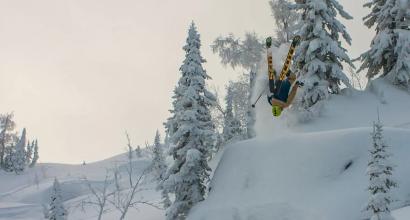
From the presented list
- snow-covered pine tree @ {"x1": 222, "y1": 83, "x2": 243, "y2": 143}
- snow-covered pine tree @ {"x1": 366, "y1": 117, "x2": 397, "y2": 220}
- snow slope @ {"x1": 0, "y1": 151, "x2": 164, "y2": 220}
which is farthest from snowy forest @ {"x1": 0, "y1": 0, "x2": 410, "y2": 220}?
snow slope @ {"x1": 0, "y1": 151, "x2": 164, "y2": 220}

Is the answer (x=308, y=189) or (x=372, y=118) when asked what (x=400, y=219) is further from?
(x=372, y=118)

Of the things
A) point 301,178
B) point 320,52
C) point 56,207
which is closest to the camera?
point 301,178

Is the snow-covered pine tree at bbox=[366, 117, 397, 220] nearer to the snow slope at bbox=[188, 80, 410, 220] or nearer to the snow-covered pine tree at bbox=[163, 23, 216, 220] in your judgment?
the snow slope at bbox=[188, 80, 410, 220]

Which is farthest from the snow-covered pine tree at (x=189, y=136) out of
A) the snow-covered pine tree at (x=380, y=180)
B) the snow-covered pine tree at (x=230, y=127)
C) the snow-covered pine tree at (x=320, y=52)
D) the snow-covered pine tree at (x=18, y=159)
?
the snow-covered pine tree at (x=18, y=159)

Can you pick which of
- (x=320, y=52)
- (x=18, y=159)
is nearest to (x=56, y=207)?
(x=320, y=52)

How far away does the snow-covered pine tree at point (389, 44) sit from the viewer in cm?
2329

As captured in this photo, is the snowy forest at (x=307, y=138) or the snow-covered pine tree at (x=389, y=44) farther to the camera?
the snow-covered pine tree at (x=389, y=44)

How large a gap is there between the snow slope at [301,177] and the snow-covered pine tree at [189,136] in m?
1.37

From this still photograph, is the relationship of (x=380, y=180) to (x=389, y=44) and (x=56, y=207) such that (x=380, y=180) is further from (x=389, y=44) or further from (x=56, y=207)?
(x=56, y=207)

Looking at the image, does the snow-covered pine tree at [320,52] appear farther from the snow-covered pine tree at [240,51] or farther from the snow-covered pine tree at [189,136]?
the snow-covered pine tree at [240,51]

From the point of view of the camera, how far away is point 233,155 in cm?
1881

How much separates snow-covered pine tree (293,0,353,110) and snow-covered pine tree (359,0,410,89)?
6.59 ft

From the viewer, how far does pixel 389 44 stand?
24.2 meters

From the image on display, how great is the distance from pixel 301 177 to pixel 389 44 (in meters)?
11.6
